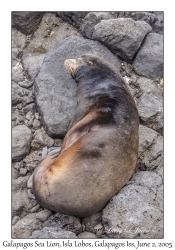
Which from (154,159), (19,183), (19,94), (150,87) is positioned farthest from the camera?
(150,87)

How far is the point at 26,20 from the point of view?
23.1 ft

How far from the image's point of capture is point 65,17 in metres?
7.26

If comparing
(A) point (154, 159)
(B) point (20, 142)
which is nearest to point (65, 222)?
(B) point (20, 142)

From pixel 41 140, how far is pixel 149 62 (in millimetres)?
2265

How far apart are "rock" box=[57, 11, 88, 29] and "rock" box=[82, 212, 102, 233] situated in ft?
11.8

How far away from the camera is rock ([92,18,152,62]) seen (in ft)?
21.8

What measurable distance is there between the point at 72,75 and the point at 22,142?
1.31 meters

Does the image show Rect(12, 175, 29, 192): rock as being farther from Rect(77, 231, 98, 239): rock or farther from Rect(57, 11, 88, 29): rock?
Answer: Rect(57, 11, 88, 29): rock

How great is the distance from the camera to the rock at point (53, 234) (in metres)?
4.44

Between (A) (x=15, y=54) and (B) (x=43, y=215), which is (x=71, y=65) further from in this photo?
(B) (x=43, y=215)

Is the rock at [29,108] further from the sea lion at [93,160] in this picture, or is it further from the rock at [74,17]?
the rock at [74,17]

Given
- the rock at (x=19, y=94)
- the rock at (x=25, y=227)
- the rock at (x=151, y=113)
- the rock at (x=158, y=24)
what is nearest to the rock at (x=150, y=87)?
the rock at (x=151, y=113)

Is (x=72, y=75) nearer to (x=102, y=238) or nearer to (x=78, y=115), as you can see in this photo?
(x=78, y=115)

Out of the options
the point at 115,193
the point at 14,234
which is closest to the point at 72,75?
the point at 115,193
